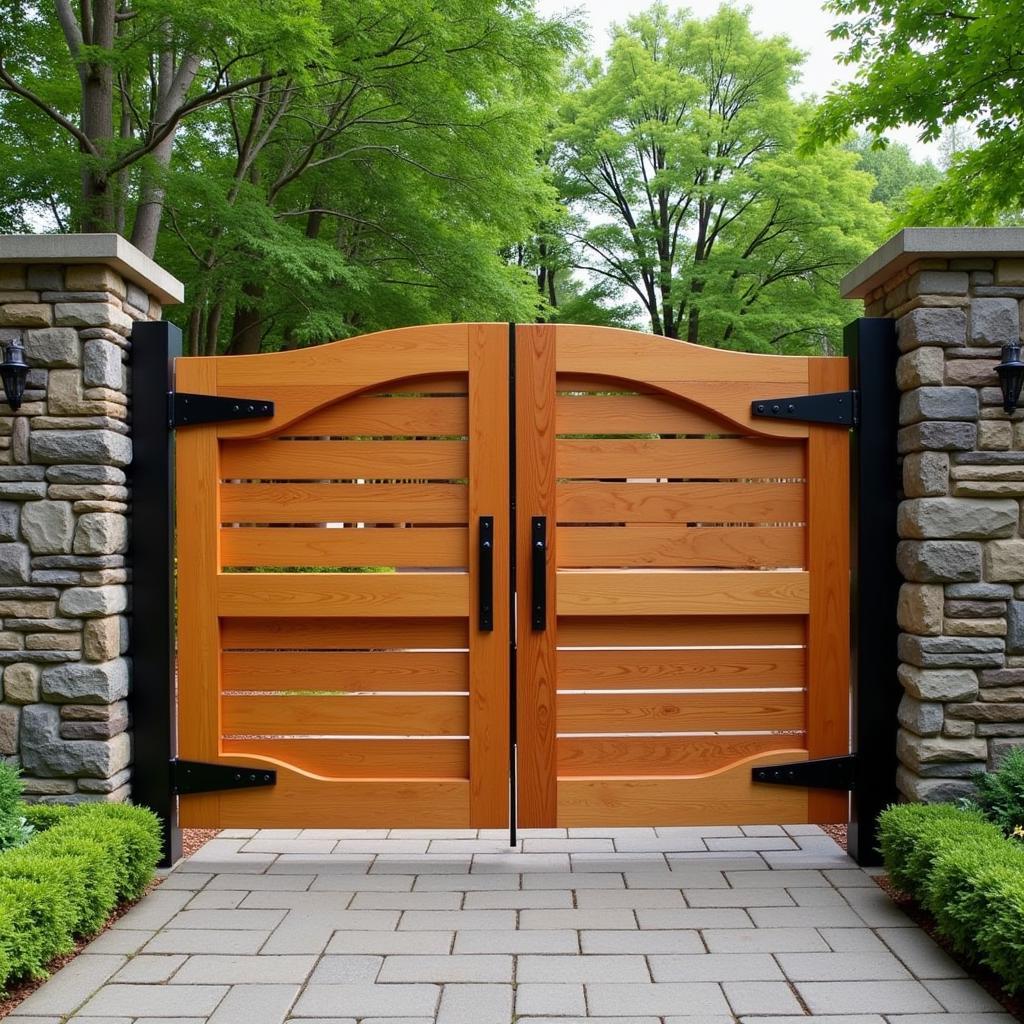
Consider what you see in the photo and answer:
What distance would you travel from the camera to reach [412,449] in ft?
12.1

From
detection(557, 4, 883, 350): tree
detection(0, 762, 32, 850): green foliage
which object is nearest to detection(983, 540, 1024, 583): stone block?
detection(0, 762, 32, 850): green foliage

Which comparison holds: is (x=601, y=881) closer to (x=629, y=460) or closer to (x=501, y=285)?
(x=629, y=460)

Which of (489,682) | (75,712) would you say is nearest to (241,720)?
(75,712)

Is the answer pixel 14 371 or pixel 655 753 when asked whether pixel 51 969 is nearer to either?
pixel 14 371

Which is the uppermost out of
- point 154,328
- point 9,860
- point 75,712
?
point 154,328

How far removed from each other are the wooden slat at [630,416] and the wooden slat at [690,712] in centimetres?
99

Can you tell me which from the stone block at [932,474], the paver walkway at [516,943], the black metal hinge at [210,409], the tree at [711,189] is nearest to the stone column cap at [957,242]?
the stone block at [932,474]

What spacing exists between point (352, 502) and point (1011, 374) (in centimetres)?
238

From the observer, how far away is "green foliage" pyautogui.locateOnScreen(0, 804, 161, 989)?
8.25 ft

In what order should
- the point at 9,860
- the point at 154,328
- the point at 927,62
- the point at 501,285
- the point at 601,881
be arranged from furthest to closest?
the point at 501,285, the point at 927,62, the point at 154,328, the point at 601,881, the point at 9,860

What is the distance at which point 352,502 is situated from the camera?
367 cm

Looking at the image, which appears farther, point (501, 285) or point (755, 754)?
point (501, 285)

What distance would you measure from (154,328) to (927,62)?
6.72 meters

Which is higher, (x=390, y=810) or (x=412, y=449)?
(x=412, y=449)
